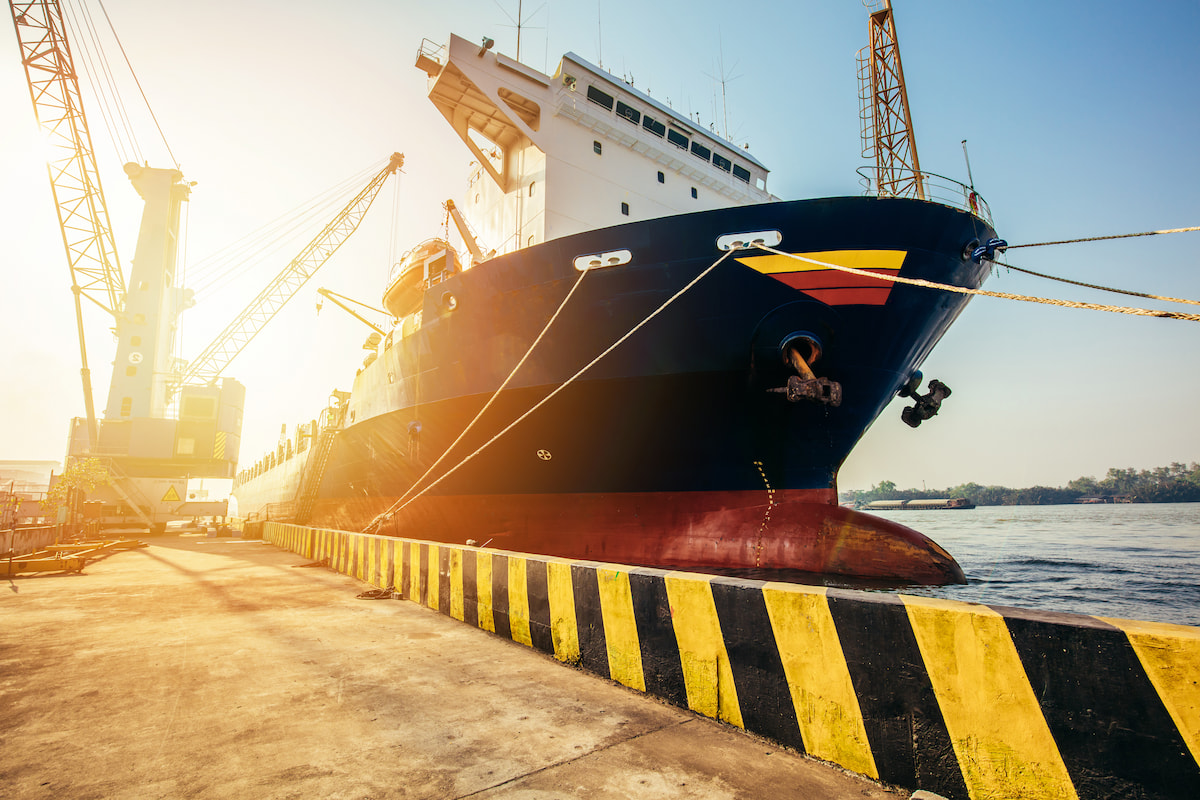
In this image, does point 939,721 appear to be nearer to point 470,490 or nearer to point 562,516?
point 562,516

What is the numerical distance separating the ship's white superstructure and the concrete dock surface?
8.79m

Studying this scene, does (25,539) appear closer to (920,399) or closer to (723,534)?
(723,534)

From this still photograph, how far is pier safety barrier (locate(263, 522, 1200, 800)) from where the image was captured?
1.59 meters

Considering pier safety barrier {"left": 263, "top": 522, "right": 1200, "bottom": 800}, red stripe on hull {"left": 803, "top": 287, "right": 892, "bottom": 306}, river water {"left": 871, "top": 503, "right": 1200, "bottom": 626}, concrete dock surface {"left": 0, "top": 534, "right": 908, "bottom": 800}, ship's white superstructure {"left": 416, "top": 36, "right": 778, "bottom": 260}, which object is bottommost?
river water {"left": 871, "top": 503, "right": 1200, "bottom": 626}

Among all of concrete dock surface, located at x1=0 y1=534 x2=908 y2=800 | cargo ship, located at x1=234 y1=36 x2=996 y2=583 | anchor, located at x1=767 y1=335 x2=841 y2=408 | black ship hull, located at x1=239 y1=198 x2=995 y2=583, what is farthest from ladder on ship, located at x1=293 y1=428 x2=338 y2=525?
anchor, located at x1=767 y1=335 x2=841 y2=408

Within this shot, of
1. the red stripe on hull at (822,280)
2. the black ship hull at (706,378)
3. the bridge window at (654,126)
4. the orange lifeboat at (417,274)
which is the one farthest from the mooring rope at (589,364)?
the bridge window at (654,126)

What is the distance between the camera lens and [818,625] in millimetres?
2324

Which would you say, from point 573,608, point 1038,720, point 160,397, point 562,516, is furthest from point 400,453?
point 160,397

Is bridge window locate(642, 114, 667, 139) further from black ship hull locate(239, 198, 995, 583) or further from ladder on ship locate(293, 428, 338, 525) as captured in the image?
ladder on ship locate(293, 428, 338, 525)

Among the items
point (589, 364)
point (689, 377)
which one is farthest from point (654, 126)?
point (689, 377)

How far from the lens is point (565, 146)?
11602 millimetres

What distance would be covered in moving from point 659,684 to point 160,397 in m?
39.5

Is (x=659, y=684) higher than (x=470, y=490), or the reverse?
(x=470, y=490)

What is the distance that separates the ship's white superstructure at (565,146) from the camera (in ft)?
36.9
